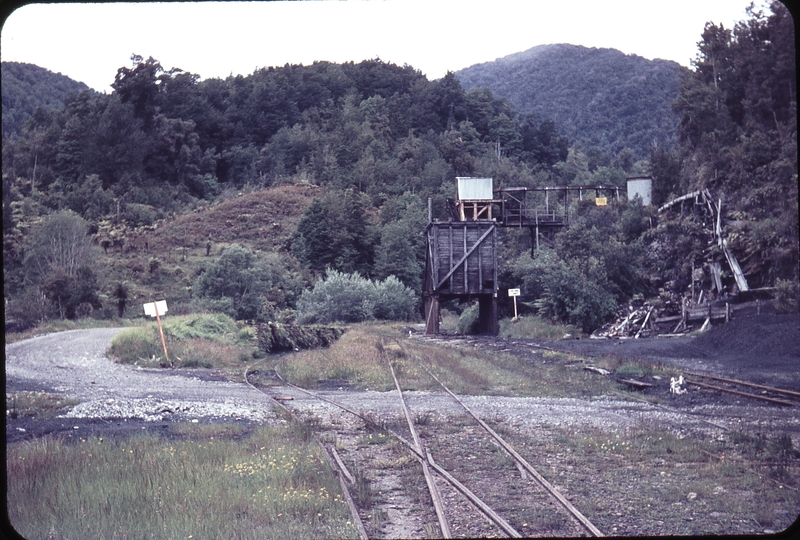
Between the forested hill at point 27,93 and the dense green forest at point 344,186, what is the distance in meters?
4.00

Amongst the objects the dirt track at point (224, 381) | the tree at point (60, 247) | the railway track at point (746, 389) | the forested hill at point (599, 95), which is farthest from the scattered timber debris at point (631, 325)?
the tree at point (60, 247)

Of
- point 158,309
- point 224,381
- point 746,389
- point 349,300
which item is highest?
point 158,309

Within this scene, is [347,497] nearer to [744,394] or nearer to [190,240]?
[744,394]

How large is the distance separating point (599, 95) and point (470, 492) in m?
24.8

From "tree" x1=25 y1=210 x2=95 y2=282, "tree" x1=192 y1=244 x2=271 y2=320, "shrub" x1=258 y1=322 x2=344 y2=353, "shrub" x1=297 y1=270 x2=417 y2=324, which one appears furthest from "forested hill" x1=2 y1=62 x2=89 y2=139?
"shrub" x1=297 y1=270 x2=417 y2=324

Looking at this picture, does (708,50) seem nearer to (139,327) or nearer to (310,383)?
(310,383)

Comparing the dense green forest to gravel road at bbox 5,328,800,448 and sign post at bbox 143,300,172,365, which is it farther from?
gravel road at bbox 5,328,800,448

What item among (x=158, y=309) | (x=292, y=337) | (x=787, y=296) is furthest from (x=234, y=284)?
(x=787, y=296)

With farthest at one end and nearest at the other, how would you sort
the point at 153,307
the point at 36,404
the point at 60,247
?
the point at 60,247
the point at 153,307
the point at 36,404

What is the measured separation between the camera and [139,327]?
1925 cm

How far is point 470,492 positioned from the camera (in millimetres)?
5477

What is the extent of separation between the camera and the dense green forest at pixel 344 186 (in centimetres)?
1902

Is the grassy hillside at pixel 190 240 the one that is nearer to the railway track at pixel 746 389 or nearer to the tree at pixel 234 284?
the tree at pixel 234 284

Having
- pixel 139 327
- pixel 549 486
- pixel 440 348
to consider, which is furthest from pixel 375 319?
pixel 549 486
